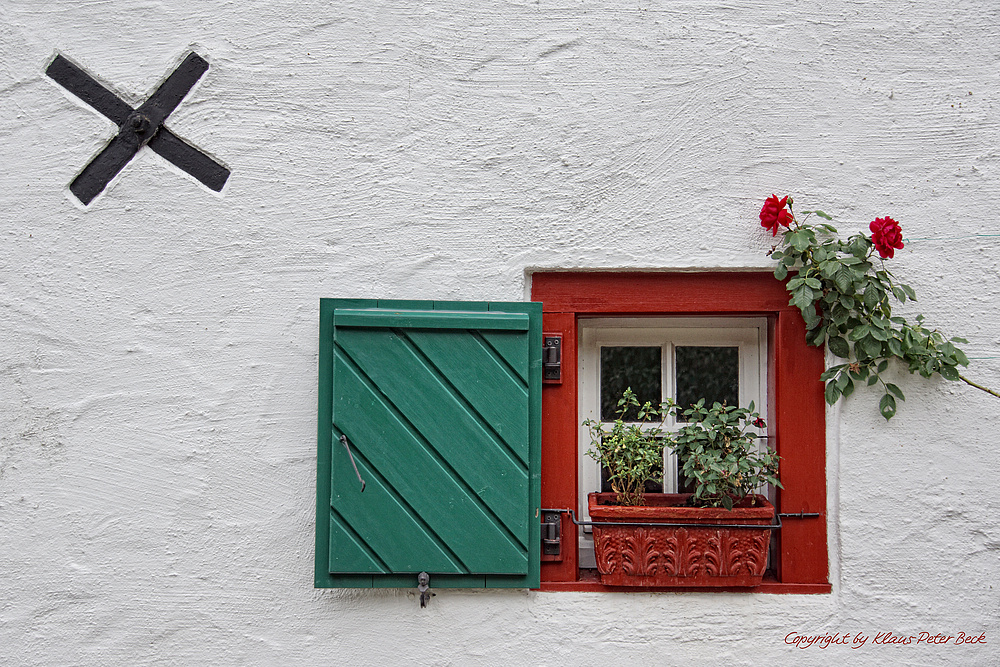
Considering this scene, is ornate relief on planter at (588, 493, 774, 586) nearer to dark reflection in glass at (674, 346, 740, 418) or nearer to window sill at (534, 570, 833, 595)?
window sill at (534, 570, 833, 595)

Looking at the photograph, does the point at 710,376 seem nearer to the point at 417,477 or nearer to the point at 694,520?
the point at 694,520

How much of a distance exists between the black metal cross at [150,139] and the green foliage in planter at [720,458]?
1749 millimetres

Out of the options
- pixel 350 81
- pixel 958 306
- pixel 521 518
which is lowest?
pixel 521 518

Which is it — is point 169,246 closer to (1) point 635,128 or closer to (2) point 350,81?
(2) point 350,81

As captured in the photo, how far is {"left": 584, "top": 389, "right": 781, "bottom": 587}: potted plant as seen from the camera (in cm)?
210

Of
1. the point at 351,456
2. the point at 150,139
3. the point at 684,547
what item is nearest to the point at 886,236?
the point at 684,547

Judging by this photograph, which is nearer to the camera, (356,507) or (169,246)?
(356,507)

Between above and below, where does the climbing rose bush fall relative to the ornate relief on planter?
above

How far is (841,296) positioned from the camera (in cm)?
213

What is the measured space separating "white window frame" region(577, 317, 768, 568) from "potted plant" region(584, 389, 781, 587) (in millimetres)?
252

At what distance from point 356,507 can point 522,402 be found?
0.59m

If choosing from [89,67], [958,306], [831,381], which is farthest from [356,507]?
[958,306]

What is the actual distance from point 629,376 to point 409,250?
0.90 m

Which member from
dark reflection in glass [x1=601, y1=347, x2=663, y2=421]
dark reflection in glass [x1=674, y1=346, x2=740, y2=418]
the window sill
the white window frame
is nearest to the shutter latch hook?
the window sill
